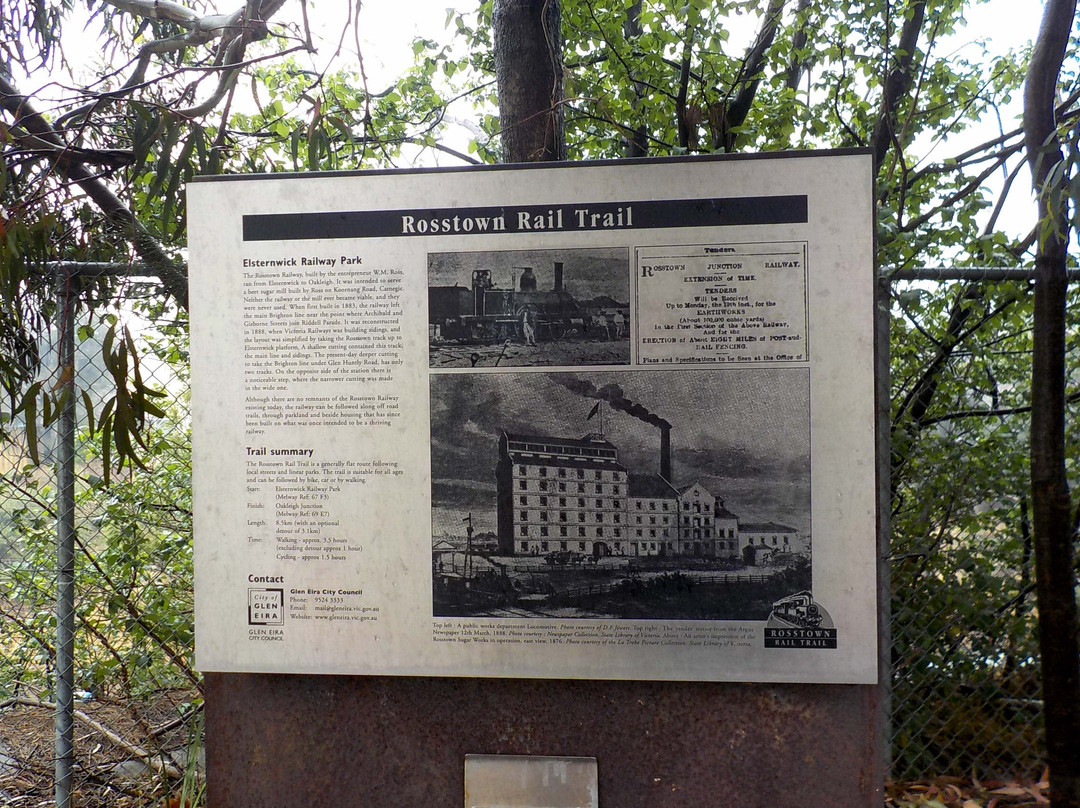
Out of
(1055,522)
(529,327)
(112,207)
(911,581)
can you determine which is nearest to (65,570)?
(112,207)

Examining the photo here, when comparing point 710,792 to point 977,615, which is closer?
point 710,792

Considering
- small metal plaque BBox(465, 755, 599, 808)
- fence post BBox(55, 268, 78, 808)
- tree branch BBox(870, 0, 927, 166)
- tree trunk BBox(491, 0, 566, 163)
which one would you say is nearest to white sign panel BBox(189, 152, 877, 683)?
small metal plaque BBox(465, 755, 599, 808)

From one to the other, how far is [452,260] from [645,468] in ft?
2.04

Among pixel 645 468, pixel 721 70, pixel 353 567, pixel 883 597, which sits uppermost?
pixel 721 70

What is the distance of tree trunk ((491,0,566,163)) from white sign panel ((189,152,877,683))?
20.4 inches

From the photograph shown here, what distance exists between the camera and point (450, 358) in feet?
5.29

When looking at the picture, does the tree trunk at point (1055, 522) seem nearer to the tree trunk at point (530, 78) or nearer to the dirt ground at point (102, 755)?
the tree trunk at point (530, 78)

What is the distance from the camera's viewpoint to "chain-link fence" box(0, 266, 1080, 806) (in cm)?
276

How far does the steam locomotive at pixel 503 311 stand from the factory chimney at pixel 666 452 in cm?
Answer: 27

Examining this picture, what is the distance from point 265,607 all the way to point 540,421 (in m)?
0.75

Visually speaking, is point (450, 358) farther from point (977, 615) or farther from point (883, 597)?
point (977, 615)

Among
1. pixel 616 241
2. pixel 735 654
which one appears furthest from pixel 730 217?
pixel 735 654

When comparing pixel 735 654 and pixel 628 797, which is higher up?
pixel 735 654

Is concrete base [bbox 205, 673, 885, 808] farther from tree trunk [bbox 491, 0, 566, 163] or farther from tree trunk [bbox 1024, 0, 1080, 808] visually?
tree trunk [bbox 491, 0, 566, 163]
